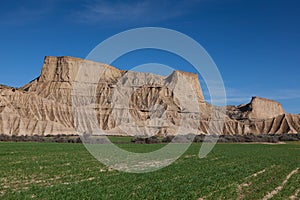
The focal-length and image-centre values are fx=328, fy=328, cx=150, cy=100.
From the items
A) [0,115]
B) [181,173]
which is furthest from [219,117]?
[181,173]

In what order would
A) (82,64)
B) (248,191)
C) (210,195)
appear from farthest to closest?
1. (82,64)
2. (248,191)
3. (210,195)

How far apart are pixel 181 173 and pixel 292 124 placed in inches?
5392

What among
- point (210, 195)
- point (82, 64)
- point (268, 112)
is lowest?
point (210, 195)

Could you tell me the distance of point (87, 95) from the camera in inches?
5768

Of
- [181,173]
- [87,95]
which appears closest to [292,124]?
[87,95]

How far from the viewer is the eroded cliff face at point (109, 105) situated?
10794cm

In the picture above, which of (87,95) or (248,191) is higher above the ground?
(87,95)

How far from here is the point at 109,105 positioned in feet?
444

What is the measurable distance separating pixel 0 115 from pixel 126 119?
162 feet

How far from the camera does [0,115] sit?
93.1 m

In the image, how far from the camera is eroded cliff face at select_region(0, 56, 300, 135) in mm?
107938

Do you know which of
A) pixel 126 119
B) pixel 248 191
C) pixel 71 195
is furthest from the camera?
pixel 126 119

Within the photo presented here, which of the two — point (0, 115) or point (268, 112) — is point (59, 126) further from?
point (268, 112)

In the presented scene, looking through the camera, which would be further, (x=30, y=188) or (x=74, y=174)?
(x=74, y=174)
